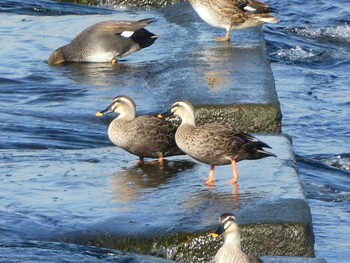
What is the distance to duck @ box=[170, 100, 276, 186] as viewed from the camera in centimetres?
732

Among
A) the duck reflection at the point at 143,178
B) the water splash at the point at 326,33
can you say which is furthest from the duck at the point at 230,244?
Result: the water splash at the point at 326,33

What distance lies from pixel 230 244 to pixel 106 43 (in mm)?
6235

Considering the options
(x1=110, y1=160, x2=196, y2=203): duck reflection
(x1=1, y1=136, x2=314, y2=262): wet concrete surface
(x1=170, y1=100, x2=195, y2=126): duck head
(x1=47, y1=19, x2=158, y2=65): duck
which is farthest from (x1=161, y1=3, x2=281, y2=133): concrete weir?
(x1=170, y1=100, x2=195, y2=126): duck head

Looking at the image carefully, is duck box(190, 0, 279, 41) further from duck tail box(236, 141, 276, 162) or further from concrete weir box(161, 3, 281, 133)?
duck tail box(236, 141, 276, 162)

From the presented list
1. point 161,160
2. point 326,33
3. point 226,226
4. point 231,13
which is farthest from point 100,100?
point 326,33

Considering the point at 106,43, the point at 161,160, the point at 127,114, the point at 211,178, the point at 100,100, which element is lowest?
the point at 106,43

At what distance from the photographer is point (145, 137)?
7891 millimetres

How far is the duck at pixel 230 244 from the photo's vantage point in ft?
18.9

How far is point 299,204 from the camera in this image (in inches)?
268

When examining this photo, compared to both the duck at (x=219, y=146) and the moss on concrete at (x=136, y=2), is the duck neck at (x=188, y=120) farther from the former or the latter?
the moss on concrete at (x=136, y=2)

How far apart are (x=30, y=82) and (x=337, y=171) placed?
2950 millimetres

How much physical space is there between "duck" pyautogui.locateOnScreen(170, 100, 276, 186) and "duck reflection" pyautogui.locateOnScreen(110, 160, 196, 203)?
28cm

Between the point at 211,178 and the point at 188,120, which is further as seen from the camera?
the point at 188,120

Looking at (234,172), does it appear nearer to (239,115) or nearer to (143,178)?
(143,178)
